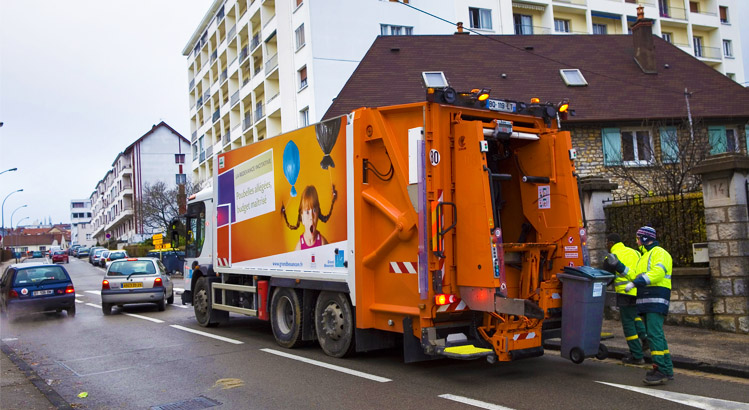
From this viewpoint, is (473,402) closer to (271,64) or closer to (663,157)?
(663,157)

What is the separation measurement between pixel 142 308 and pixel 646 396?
14.9 meters

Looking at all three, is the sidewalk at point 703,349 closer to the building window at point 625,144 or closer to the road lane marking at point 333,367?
the road lane marking at point 333,367

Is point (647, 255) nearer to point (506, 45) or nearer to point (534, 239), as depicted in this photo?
point (534, 239)

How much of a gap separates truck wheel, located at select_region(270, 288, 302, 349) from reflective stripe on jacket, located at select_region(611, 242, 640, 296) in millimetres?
4444

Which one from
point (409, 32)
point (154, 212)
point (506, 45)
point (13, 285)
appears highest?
point (409, 32)

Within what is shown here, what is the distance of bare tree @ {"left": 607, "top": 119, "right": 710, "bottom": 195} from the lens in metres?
14.5

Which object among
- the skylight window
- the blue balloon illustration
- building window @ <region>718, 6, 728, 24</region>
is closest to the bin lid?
the blue balloon illustration

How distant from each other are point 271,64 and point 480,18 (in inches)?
507

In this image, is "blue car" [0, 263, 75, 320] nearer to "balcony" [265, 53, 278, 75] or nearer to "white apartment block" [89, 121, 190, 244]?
"balcony" [265, 53, 278, 75]

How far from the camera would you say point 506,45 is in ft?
89.3

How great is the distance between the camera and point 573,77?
25.1 m

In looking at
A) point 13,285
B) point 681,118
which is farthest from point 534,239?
point 681,118

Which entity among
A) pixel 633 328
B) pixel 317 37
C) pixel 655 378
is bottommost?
pixel 655 378

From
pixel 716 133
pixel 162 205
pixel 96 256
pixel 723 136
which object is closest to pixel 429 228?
pixel 723 136
